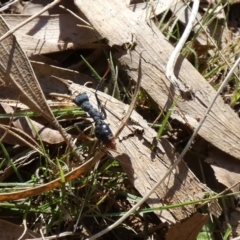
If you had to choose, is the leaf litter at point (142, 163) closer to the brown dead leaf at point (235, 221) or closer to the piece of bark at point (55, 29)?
the brown dead leaf at point (235, 221)

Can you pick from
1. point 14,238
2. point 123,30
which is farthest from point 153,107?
point 14,238

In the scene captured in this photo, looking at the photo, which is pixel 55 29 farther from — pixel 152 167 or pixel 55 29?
pixel 152 167

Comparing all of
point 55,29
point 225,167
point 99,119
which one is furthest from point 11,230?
point 55,29

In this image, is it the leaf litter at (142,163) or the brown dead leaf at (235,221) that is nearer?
the leaf litter at (142,163)

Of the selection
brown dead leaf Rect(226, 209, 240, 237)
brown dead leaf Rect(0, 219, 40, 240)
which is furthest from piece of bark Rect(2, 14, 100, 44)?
brown dead leaf Rect(226, 209, 240, 237)

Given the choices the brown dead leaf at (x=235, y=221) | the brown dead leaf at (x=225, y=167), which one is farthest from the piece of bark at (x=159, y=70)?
the brown dead leaf at (x=235, y=221)

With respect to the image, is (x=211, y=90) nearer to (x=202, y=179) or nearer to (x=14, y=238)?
(x=202, y=179)

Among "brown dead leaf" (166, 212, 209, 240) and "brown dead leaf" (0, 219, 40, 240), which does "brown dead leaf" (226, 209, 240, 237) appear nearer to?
"brown dead leaf" (166, 212, 209, 240)
